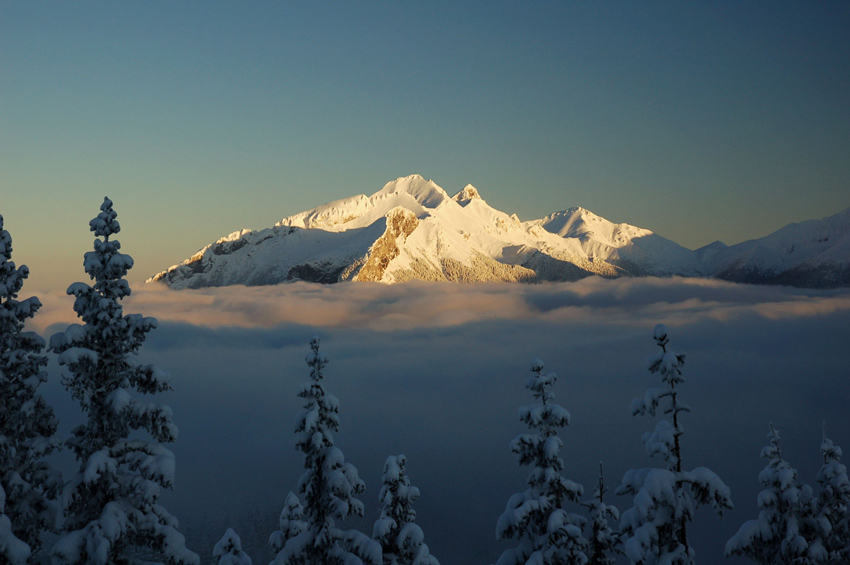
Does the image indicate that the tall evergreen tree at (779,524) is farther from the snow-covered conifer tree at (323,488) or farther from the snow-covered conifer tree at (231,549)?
the snow-covered conifer tree at (231,549)

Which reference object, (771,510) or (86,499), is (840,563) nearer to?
(771,510)

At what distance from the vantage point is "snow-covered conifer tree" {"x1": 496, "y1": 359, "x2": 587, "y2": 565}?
80.8 ft

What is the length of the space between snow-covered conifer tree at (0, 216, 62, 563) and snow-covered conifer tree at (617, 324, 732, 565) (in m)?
19.6

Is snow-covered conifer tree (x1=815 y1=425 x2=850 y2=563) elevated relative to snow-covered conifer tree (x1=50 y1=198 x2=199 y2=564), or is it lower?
lower

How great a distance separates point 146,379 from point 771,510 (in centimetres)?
2698

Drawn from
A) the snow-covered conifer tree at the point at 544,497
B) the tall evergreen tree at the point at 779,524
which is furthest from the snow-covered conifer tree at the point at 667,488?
the tall evergreen tree at the point at 779,524

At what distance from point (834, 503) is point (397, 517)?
21612mm

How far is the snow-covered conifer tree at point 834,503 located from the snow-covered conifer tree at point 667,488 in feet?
42.1

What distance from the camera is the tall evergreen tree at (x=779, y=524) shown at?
29219mm

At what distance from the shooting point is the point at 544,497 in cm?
2488

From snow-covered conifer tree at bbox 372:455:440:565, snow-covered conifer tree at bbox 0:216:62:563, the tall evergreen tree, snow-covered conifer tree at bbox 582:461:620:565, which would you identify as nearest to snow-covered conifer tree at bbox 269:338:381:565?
snow-covered conifer tree at bbox 372:455:440:565

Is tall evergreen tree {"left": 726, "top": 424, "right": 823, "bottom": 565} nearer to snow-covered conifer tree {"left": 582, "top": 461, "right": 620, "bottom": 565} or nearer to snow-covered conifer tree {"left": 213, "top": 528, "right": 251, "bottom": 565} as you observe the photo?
snow-covered conifer tree {"left": 582, "top": 461, "right": 620, "bottom": 565}

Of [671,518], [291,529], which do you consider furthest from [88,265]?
[291,529]

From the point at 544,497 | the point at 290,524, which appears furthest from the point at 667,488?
the point at 290,524
